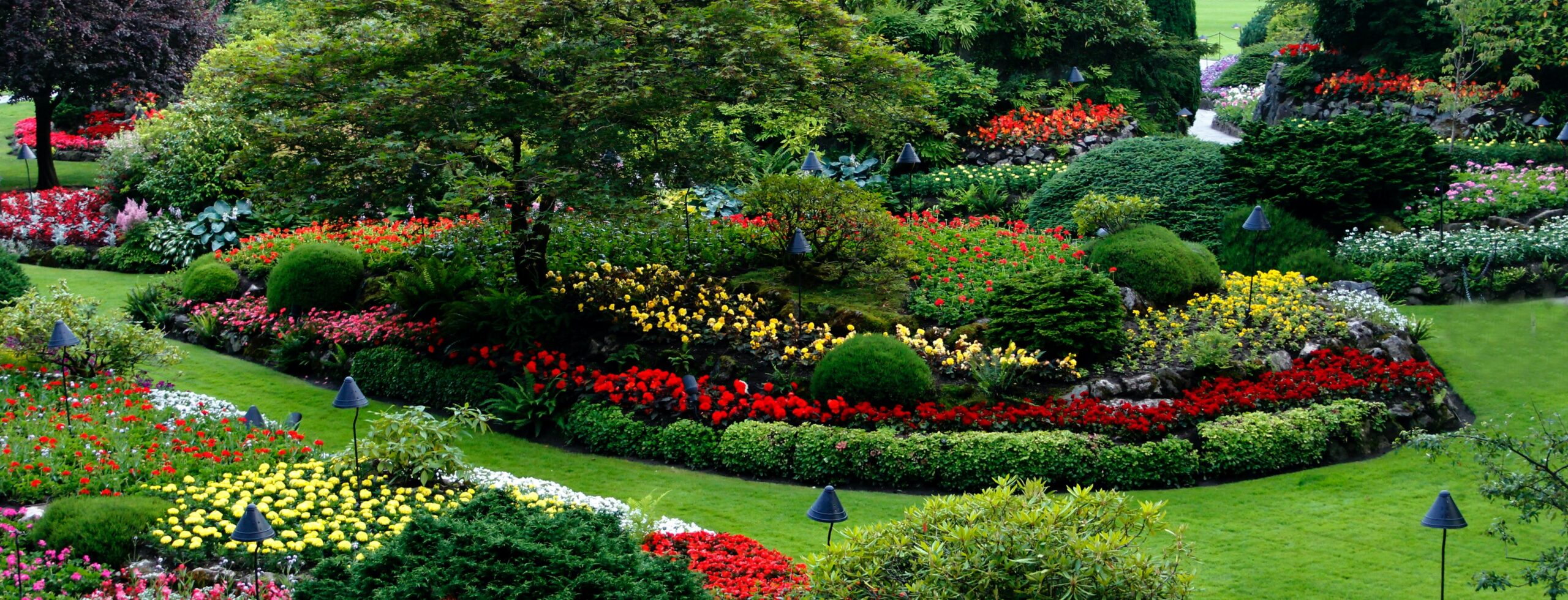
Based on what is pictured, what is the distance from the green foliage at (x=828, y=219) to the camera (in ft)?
47.6

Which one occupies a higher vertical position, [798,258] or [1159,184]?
[1159,184]

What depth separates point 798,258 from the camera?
1468 centimetres

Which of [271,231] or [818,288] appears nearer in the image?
[818,288]

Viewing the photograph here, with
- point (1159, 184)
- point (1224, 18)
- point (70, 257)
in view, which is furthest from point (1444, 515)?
point (1224, 18)

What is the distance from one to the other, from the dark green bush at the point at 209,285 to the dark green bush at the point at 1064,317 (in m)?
10.6

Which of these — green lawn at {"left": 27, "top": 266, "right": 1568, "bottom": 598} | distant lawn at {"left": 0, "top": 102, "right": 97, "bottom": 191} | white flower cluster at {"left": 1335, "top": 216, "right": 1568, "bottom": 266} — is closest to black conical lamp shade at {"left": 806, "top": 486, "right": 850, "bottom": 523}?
green lawn at {"left": 27, "top": 266, "right": 1568, "bottom": 598}

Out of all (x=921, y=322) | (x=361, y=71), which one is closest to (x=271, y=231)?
(x=361, y=71)

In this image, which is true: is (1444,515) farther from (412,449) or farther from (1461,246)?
(1461,246)

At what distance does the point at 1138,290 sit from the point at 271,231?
12641mm

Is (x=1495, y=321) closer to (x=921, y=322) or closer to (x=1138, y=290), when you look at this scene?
(x=1138, y=290)

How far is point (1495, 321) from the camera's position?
48.1 ft

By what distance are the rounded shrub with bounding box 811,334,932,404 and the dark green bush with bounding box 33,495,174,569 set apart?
20.0 ft

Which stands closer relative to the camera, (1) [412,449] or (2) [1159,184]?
(1) [412,449]

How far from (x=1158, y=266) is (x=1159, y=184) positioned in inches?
151
